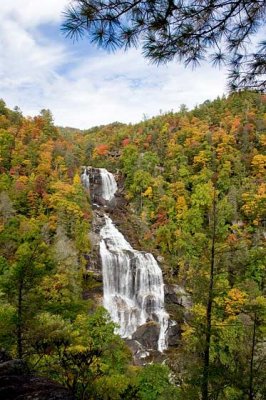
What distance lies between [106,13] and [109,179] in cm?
4503

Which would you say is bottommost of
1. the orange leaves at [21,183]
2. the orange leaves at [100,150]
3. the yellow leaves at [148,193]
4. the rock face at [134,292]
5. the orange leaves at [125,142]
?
the rock face at [134,292]

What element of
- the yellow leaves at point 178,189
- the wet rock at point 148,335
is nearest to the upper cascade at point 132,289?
the wet rock at point 148,335

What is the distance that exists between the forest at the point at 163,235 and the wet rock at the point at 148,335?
1637 millimetres

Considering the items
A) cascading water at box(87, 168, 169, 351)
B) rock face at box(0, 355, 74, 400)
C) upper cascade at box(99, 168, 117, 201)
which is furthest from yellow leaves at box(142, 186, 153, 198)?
rock face at box(0, 355, 74, 400)

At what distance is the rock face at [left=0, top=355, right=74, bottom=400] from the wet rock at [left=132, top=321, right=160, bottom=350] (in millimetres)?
23291

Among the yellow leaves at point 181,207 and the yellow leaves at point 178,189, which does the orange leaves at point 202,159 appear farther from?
the yellow leaves at point 181,207

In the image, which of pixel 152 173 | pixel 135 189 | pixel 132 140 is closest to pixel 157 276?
pixel 135 189

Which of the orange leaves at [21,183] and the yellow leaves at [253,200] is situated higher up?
the orange leaves at [21,183]

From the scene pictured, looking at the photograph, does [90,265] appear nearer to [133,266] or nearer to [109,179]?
[133,266]

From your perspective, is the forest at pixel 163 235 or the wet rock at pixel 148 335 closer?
the forest at pixel 163 235

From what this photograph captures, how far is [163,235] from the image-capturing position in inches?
1583

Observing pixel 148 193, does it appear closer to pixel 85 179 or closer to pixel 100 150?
pixel 85 179

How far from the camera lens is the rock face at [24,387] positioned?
3.61 metres

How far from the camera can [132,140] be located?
219ft
